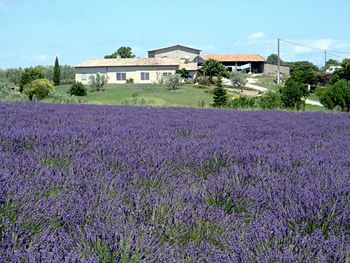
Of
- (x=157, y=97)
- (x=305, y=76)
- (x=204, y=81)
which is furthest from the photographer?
(x=305, y=76)

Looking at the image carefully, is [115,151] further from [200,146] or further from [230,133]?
[230,133]

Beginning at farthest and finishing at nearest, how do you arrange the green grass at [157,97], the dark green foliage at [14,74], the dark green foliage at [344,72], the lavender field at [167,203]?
the dark green foliage at [14,74] → the dark green foliage at [344,72] → the green grass at [157,97] → the lavender field at [167,203]

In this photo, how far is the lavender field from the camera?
5.54 feet

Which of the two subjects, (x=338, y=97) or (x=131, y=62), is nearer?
(x=338, y=97)

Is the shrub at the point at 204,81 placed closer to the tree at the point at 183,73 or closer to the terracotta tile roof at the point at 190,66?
the tree at the point at 183,73

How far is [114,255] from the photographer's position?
159 centimetres

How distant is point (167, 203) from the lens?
7.66 feet

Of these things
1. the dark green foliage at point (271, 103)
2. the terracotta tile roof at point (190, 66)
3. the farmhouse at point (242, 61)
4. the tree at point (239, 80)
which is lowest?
the dark green foliage at point (271, 103)

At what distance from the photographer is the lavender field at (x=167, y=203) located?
1688 mm

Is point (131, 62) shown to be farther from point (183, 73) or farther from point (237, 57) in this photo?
point (237, 57)

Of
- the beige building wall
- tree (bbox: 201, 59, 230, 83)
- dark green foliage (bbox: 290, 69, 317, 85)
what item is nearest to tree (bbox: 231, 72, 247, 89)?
tree (bbox: 201, 59, 230, 83)

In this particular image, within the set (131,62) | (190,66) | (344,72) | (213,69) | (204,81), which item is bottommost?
(204,81)

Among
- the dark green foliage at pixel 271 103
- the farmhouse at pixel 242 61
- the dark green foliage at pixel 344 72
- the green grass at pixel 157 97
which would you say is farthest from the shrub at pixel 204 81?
the dark green foliage at pixel 271 103

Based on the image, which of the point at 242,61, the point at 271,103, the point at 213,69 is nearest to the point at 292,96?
the point at 271,103
